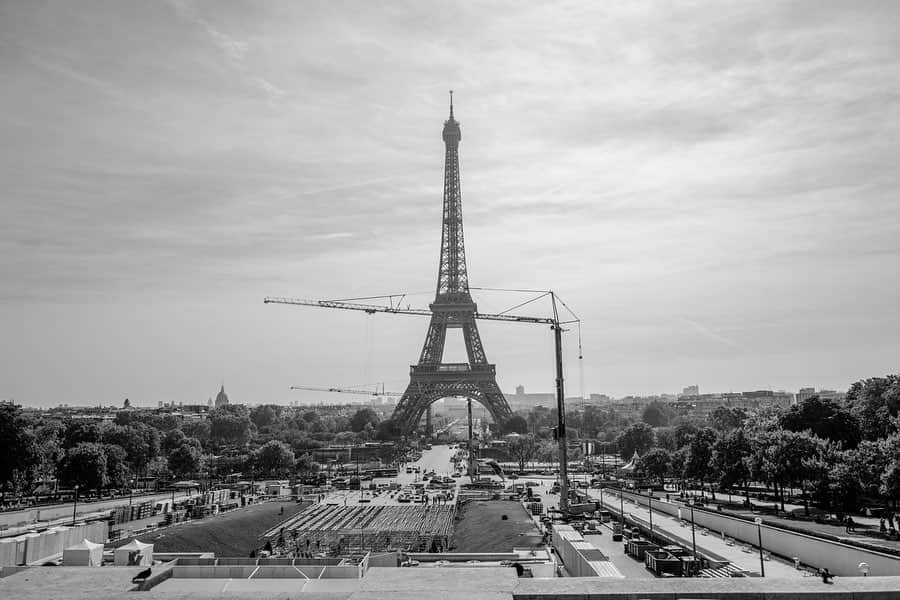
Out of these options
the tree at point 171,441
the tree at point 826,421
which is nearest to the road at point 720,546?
the tree at point 826,421

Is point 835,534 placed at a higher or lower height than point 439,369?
lower

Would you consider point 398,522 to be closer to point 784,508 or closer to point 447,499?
point 447,499

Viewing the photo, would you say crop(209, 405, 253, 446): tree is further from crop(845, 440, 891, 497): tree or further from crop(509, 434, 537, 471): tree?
crop(845, 440, 891, 497): tree

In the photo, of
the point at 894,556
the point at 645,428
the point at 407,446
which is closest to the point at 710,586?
the point at 894,556

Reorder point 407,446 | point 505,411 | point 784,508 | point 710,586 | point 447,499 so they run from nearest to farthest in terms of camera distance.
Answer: point 710,586 → point 784,508 → point 447,499 → point 505,411 → point 407,446

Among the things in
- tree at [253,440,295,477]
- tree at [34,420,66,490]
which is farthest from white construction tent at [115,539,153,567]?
tree at [253,440,295,477]
